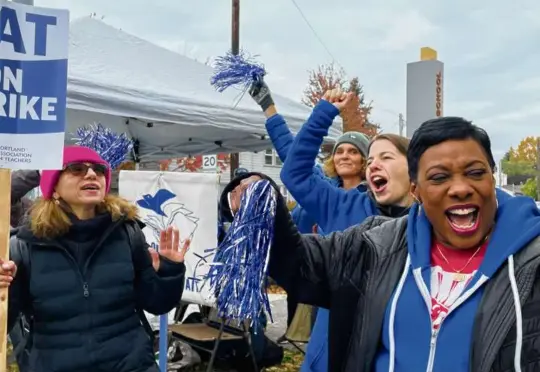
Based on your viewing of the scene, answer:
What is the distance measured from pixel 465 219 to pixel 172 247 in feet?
4.83

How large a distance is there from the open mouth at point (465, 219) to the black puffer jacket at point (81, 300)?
1.47 meters

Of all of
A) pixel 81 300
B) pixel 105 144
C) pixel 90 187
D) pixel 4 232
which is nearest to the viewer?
pixel 4 232

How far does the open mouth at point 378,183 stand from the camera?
96.9 inches

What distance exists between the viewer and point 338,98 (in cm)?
254

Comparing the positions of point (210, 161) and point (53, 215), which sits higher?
point (210, 161)

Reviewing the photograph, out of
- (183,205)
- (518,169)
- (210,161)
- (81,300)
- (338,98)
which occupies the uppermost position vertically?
(518,169)

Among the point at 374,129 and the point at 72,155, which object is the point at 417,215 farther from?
the point at 374,129

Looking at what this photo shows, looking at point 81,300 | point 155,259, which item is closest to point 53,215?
point 81,300

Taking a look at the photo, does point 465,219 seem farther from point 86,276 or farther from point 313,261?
point 86,276

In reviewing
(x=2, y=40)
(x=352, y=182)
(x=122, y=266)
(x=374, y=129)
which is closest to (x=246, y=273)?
(x=122, y=266)

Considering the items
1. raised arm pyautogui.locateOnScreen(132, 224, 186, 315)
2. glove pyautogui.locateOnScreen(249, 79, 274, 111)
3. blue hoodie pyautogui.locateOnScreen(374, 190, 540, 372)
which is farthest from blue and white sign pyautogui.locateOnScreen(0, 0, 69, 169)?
blue hoodie pyautogui.locateOnScreen(374, 190, 540, 372)

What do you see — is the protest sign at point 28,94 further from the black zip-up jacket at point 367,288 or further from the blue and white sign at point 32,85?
the black zip-up jacket at point 367,288

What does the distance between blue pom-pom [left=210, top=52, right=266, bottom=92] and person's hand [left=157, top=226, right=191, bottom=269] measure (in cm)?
73

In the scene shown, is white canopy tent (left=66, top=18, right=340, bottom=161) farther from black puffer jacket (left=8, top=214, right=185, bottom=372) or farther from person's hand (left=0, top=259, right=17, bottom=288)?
person's hand (left=0, top=259, right=17, bottom=288)
